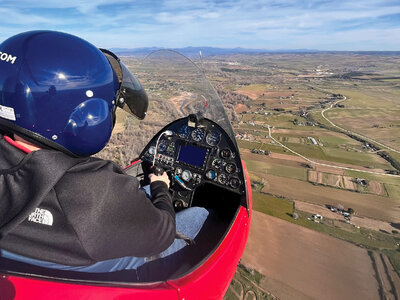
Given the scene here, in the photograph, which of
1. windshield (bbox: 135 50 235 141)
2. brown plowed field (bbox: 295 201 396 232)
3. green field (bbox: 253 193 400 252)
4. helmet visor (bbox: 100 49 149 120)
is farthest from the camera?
brown plowed field (bbox: 295 201 396 232)

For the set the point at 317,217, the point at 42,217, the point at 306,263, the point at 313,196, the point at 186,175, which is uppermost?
the point at 42,217

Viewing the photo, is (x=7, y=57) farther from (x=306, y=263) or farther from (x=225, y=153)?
(x=306, y=263)

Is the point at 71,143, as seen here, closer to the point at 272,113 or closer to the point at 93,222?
the point at 93,222

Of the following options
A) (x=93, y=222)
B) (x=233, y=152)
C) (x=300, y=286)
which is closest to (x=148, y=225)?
(x=93, y=222)

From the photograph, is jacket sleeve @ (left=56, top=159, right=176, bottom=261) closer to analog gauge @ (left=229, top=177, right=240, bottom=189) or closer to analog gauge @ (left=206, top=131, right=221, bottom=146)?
analog gauge @ (left=229, top=177, right=240, bottom=189)

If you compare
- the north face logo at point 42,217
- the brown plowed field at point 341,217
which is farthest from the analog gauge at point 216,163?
the brown plowed field at point 341,217

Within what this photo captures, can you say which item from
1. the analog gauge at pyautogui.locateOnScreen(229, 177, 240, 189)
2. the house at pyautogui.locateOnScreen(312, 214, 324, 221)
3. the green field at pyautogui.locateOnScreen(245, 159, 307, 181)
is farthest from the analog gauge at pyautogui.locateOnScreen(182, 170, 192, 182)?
the green field at pyautogui.locateOnScreen(245, 159, 307, 181)

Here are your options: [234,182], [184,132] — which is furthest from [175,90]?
[234,182]
